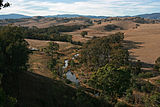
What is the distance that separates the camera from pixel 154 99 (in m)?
38.1

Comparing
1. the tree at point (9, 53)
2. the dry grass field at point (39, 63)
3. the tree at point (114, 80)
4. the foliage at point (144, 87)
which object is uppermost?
the tree at point (9, 53)

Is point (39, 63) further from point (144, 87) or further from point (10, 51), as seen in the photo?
point (144, 87)

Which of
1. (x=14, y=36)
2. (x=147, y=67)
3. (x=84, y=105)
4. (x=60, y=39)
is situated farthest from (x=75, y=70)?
(x=60, y=39)

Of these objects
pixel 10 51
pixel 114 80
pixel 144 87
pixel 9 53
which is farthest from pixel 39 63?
pixel 114 80

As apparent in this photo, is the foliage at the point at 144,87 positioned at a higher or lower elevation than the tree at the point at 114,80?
lower

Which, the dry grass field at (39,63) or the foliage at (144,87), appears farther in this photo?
the dry grass field at (39,63)

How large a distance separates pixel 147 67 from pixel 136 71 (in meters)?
12.7

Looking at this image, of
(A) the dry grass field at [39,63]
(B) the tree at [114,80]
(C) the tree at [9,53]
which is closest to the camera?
(C) the tree at [9,53]

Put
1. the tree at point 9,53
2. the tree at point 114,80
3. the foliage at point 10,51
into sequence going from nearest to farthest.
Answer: the tree at point 9,53, the foliage at point 10,51, the tree at point 114,80

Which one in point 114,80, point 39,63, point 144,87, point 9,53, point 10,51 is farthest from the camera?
point 39,63

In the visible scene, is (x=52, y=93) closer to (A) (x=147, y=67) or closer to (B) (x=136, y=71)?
(B) (x=136, y=71)

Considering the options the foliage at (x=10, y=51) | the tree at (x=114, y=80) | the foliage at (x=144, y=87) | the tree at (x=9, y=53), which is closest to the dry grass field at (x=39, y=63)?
the tree at (x=9, y=53)

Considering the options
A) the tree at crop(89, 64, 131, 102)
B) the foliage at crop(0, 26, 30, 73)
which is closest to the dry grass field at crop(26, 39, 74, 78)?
the foliage at crop(0, 26, 30, 73)

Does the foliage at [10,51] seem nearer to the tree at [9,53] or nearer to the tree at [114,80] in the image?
the tree at [9,53]
